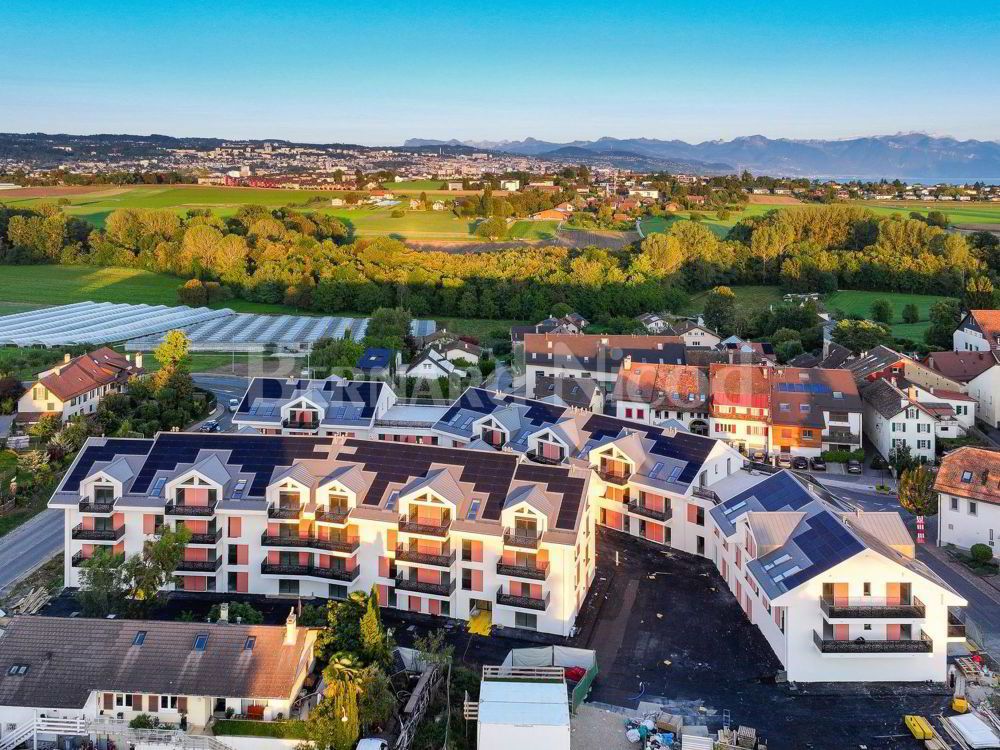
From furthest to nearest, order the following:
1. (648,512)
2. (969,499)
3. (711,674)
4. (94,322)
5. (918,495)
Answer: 1. (94,322)
2. (918,495)
3. (648,512)
4. (969,499)
5. (711,674)

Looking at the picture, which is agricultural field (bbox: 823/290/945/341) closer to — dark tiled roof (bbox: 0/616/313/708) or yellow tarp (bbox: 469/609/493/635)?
yellow tarp (bbox: 469/609/493/635)

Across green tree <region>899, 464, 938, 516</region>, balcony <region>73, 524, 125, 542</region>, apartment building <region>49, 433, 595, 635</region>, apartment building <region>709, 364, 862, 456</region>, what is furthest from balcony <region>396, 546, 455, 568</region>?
apartment building <region>709, 364, 862, 456</region>

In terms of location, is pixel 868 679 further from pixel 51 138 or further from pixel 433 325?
pixel 51 138

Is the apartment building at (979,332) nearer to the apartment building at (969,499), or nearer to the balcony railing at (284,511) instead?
the apartment building at (969,499)

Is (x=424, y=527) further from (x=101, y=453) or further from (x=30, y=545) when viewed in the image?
(x=30, y=545)

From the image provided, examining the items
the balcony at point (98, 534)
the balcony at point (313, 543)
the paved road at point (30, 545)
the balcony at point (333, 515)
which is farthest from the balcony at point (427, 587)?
the paved road at point (30, 545)

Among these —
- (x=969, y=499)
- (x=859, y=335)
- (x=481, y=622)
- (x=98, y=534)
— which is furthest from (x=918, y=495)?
(x=859, y=335)
